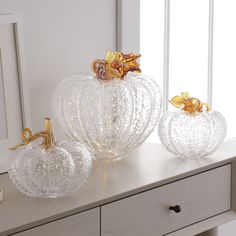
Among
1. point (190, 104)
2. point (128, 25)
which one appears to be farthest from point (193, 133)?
point (128, 25)

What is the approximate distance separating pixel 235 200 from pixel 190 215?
6.0 inches

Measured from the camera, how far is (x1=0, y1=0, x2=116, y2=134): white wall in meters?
1.48

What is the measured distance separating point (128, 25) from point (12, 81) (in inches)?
16.1

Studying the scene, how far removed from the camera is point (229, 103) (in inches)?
84.7

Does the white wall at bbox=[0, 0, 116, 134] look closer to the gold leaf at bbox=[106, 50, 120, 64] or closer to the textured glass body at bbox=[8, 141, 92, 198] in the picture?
the gold leaf at bbox=[106, 50, 120, 64]

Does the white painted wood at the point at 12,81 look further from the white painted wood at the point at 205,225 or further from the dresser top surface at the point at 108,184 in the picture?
the white painted wood at the point at 205,225

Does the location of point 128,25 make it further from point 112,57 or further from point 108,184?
point 108,184

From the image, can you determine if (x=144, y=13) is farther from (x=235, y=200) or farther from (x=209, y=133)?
(x=235, y=200)

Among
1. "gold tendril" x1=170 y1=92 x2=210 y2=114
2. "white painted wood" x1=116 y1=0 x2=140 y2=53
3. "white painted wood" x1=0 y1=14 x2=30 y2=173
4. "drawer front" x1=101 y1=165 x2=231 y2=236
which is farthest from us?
"white painted wood" x1=116 y1=0 x2=140 y2=53

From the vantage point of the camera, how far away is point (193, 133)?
4.83 ft

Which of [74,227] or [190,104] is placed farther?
[190,104]

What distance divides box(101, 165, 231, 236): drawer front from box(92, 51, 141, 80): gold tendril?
0.89ft

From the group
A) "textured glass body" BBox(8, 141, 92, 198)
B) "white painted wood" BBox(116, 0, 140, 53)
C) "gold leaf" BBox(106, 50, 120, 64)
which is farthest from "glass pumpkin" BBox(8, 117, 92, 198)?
"white painted wood" BBox(116, 0, 140, 53)

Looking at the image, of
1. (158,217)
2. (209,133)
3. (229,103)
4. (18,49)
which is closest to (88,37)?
(18,49)
